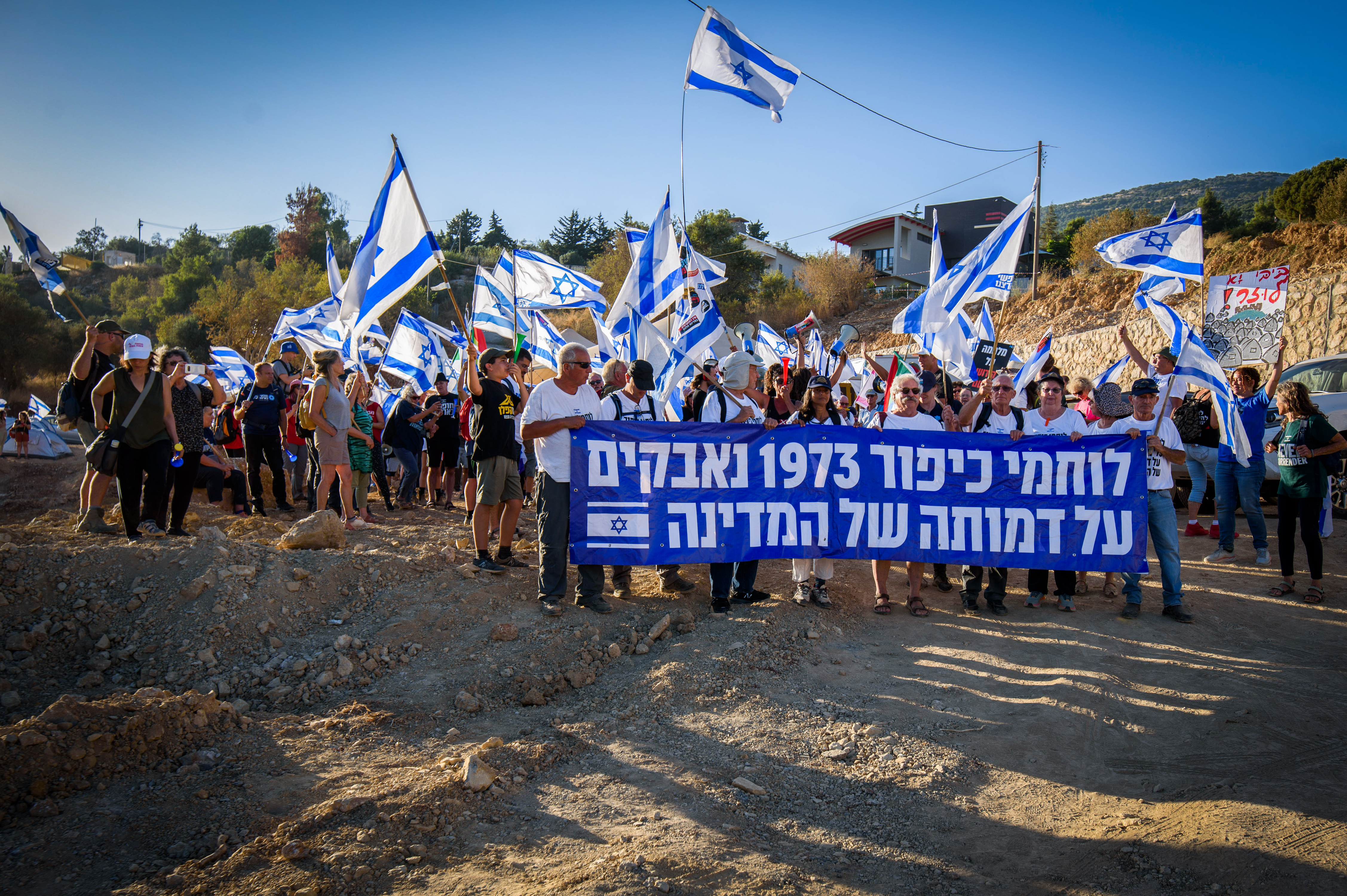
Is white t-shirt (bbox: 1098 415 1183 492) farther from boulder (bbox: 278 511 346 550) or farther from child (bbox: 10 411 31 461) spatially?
child (bbox: 10 411 31 461)

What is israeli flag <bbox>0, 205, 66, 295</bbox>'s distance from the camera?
31.2 ft

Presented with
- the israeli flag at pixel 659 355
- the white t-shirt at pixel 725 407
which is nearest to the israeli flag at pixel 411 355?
the israeli flag at pixel 659 355

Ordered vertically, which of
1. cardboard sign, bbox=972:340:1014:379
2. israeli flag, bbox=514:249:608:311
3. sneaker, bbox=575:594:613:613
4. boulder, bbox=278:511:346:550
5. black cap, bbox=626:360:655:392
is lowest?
sneaker, bbox=575:594:613:613

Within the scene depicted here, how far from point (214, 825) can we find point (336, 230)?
71286 mm

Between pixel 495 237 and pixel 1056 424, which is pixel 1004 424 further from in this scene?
pixel 495 237

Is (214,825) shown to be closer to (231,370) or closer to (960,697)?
(960,697)

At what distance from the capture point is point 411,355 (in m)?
12.1

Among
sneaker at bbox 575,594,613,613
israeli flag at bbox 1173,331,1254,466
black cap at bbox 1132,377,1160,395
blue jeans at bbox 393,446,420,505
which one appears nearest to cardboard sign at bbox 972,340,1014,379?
israeli flag at bbox 1173,331,1254,466

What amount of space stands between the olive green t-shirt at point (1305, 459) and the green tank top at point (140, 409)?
33.2 ft

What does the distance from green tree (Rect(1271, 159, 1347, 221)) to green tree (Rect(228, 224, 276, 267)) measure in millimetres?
68375

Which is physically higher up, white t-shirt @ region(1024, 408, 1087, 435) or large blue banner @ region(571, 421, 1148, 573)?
white t-shirt @ region(1024, 408, 1087, 435)

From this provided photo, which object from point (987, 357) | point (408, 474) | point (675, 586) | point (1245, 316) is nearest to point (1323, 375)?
point (1245, 316)

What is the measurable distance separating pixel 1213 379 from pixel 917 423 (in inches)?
111

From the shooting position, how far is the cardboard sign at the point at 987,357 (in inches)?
384
